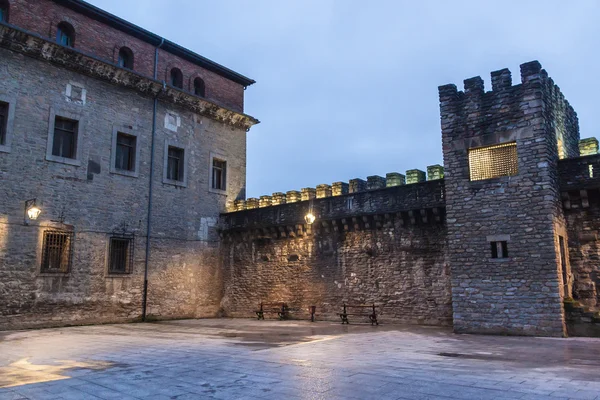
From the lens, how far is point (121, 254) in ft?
55.3

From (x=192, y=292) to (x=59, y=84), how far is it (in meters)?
9.09

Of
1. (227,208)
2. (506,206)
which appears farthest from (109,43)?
(506,206)

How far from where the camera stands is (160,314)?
17.6 m

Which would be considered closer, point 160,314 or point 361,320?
point 361,320

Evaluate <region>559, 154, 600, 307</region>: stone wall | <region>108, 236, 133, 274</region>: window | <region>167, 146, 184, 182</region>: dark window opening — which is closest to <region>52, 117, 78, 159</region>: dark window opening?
<region>108, 236, 133, 274</region>: window

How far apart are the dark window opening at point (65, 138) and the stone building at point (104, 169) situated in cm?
3

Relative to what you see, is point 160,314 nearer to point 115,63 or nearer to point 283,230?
point 283,230

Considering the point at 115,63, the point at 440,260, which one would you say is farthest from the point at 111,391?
the point at 115,63

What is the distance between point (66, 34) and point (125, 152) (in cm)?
455

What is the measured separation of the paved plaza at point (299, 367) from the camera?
18.5 feet

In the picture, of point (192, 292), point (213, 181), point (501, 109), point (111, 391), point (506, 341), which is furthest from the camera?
point (213, 181)

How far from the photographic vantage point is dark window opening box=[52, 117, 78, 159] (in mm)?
15570

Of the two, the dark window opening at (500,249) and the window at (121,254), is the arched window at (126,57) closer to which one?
the window at (121,254)

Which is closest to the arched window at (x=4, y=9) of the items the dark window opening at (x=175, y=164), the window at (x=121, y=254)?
the dark window opening at (x=175, y=164)
